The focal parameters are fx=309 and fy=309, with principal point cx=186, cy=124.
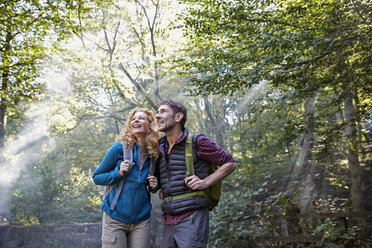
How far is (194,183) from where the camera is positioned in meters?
2.26

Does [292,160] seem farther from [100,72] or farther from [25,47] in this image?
[25,47]

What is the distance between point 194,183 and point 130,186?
60 centimetres

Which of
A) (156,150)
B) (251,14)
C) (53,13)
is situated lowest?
(156,150)

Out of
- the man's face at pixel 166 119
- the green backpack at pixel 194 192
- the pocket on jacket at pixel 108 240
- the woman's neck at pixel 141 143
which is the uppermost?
the man's face at pixel 166 119

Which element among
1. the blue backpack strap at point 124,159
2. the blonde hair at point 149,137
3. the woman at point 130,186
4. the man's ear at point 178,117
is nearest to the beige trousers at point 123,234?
the woman at point 130,186

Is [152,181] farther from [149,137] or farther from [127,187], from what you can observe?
[149,137]

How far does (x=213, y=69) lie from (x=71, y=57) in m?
9.80

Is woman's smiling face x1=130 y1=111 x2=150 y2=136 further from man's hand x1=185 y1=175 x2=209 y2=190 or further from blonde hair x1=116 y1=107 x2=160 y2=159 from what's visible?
man's hand x1=185 y1=175 x2=209 y2=190

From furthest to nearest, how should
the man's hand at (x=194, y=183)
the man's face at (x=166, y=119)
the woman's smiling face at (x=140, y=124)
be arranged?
1. the woman's smiling face at (x=140, y=124)
2. the man's face at (x=166, y=119)
3. the man's hand at (x=194, y=183)

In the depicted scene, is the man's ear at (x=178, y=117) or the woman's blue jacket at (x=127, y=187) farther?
the man's ear at (x=178, y=117)

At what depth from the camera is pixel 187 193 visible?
2340 millimetres

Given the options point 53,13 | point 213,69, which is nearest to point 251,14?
point 213,69

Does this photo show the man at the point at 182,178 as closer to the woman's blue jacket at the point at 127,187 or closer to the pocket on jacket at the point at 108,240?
the woman's blue jacket at the point at 127,187

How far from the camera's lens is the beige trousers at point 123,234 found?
2422 mm
